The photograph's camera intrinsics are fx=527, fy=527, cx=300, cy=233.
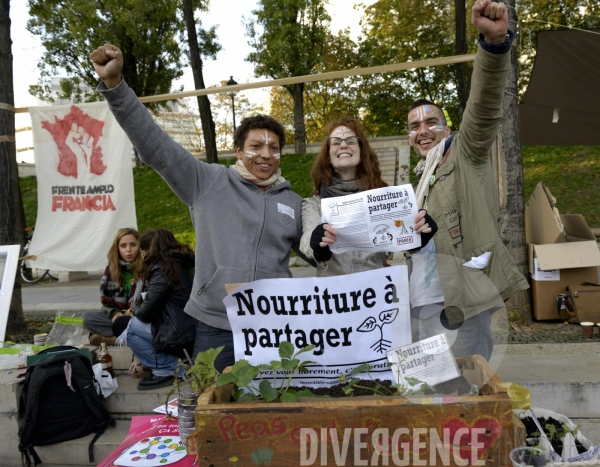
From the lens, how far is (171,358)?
4.09 m

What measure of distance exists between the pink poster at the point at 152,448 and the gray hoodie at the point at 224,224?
0.51 m

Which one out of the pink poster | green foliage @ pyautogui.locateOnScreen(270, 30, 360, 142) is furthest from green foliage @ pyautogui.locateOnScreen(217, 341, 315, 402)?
green foliage @ pyautogui.locateOnScreen(270, 30, 360, 142)

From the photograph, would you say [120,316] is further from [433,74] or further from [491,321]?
[433,74]

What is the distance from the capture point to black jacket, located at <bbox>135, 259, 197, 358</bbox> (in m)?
3.98

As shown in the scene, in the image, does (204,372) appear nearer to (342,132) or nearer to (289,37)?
(342,132)

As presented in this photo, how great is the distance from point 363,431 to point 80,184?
16.2ft

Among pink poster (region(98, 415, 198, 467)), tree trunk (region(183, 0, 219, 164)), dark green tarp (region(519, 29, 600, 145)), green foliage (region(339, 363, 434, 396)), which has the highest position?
tree trunk (region(183, 0, 219, 164))

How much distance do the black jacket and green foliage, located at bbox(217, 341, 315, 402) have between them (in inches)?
89.4

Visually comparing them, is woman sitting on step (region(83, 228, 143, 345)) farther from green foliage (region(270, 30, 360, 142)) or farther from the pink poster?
green foliage (region(270, 30, 360, 142))

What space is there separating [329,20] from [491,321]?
Answer: 22.9m

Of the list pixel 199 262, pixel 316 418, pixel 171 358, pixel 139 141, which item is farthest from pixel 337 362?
pixel 171 358

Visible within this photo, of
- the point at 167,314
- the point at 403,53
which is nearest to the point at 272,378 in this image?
the point at 167,314

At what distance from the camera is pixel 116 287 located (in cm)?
509

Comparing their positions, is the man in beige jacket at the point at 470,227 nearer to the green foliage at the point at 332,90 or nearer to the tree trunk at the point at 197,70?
the tree trunk at the point at 197,70
